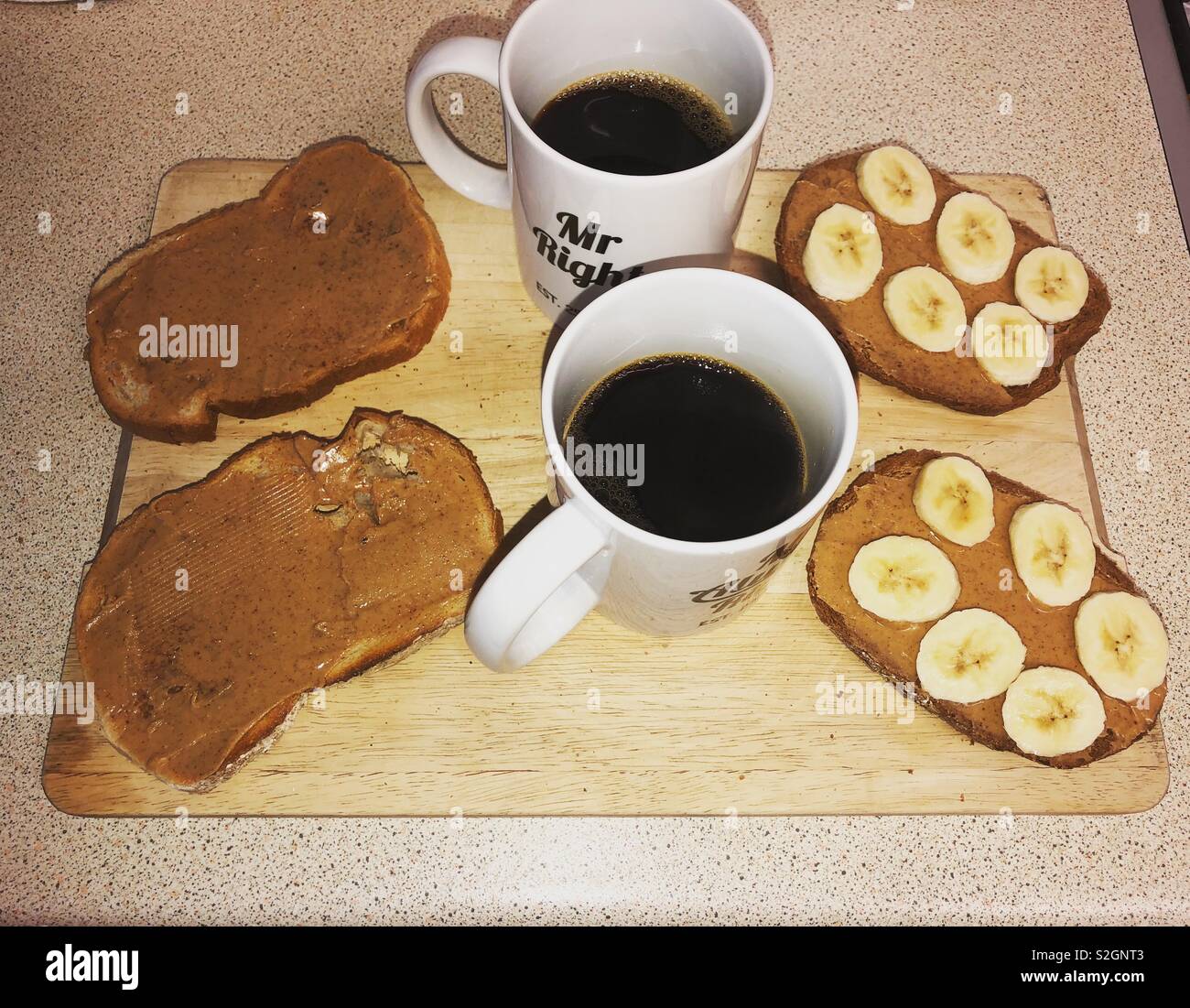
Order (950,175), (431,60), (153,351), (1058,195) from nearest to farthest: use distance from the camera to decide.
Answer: (431,60) < (153,351) < (950,175) < (1058,195)

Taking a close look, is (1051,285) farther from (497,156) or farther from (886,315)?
(497,156)

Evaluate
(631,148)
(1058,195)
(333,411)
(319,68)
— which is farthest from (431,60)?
(1058,195)

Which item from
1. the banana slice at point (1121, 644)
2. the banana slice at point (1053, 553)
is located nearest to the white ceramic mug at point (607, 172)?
the banana slice at point (1053, 553)

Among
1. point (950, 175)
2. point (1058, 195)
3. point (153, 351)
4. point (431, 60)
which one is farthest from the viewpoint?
point (1058, 195)

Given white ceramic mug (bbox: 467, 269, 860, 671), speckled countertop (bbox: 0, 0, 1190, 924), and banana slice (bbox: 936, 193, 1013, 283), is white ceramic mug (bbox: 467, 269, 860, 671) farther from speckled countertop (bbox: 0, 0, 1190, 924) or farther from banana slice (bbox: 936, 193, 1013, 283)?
banana slice (bbox: 936, 193, 1013, 283)

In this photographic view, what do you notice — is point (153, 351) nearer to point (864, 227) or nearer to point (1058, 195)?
point (864, 227)

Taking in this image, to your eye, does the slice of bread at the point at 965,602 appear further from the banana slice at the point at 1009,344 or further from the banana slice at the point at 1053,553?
the banana slice at the point at 1009,344

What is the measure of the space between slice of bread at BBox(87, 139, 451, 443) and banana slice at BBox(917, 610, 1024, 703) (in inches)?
28.7

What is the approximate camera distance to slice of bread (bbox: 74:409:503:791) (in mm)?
988

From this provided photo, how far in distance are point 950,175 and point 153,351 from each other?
3.59 feet

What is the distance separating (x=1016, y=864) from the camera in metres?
1.03
